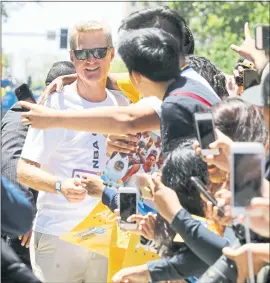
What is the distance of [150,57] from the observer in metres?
4.61

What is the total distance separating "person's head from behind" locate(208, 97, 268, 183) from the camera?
4160 mm

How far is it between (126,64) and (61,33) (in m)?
27.5

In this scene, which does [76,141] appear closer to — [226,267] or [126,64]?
[126,64]

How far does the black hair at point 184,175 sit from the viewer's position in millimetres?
4375

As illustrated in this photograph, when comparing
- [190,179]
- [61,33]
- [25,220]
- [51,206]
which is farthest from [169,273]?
[61,33]

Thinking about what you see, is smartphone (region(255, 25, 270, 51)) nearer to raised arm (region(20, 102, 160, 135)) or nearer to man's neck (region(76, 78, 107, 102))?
raised arm (region(20, 102, 160, 135))

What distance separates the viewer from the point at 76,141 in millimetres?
5691

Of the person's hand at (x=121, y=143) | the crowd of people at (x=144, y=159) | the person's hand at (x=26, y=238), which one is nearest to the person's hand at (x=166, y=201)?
the crowd of people at (x=144, y=159)

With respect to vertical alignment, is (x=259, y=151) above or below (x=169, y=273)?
above

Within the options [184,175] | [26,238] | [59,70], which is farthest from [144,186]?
[59,70]

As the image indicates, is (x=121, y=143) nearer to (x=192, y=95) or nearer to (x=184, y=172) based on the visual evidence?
(x=192, y=95)

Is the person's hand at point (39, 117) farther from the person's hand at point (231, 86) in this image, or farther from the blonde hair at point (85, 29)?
the person's hand at point (231, 86)

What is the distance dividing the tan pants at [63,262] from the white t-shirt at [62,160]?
67 mm

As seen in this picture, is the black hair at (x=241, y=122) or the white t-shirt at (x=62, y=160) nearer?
the black hair at (x=241, y=122)
